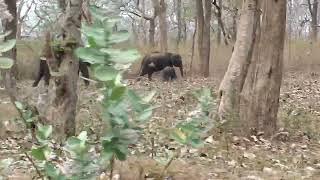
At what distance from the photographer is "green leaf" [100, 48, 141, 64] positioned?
6.68ft

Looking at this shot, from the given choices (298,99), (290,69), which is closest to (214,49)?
(290,69)

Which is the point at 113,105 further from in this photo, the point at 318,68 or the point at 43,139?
the point at 318,68

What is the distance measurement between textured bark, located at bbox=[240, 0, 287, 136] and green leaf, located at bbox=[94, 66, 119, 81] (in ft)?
24.5

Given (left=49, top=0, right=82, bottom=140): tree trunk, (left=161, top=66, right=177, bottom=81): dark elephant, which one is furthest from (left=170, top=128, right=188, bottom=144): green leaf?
(left=161, top=66, right=177, bottom=81): dark elephant

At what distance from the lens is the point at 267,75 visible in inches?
374

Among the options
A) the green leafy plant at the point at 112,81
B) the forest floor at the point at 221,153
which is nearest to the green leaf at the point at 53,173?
the green leafy plant at the point at 112,81

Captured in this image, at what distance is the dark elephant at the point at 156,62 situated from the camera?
90.0ft

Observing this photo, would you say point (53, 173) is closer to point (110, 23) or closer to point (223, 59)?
point (110, 23)

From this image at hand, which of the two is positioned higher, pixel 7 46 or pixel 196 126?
pixel 7 46

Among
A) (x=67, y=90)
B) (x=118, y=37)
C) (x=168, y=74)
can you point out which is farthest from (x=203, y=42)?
(x=118, y=37)

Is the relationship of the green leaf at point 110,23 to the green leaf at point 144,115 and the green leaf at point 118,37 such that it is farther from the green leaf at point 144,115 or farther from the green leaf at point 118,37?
the green leaf at point 144,115

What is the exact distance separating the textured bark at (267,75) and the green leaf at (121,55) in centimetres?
745

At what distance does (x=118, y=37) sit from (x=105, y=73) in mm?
124

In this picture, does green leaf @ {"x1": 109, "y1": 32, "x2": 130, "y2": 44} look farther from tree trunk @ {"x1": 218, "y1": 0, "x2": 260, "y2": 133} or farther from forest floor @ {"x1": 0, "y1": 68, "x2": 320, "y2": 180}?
A: tree trunk @ {"x1": 218, "y1": 0, "x2": 260, "y2": 133}
